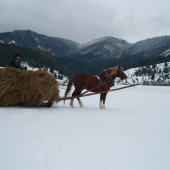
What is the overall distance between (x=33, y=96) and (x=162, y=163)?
4.92m

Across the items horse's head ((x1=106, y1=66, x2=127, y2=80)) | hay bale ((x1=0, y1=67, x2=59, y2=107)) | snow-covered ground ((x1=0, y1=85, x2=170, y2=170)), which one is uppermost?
horse's head ((x1=106, y1=66, x2=127, y2=80))

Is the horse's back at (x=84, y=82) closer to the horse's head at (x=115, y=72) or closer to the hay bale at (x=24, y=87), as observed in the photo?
the horse's head at (x=115, y=72)

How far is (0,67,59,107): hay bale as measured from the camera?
18.0 ft

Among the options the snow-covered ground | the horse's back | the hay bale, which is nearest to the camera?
the snow-covered ground

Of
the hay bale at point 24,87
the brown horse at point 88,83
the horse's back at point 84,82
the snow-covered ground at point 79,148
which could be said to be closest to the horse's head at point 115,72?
the brown horse at point 88,83

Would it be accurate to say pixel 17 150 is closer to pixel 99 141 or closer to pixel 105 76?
pixel 99 141

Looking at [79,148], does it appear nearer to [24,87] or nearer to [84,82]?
[24,87]

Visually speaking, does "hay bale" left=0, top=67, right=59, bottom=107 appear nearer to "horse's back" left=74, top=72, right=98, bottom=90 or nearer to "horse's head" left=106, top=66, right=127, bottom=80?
"horse's back" left=74, top=72, right=98, bottom=90

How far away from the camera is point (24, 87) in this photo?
5.60m

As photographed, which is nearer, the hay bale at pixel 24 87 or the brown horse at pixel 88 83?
the hay bale at pixel 24 87

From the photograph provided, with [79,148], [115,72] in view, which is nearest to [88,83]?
[115,72]

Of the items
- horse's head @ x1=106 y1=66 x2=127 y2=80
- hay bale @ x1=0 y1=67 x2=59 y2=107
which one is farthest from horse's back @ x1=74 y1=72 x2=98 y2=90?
hay bale @ x1=0 y1=67 x2=59 y2=107

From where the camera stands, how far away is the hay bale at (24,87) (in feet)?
18.0

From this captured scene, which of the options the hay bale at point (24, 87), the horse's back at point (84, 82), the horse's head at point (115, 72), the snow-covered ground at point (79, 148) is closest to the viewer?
the snow-covered ground at point (79, 148)
